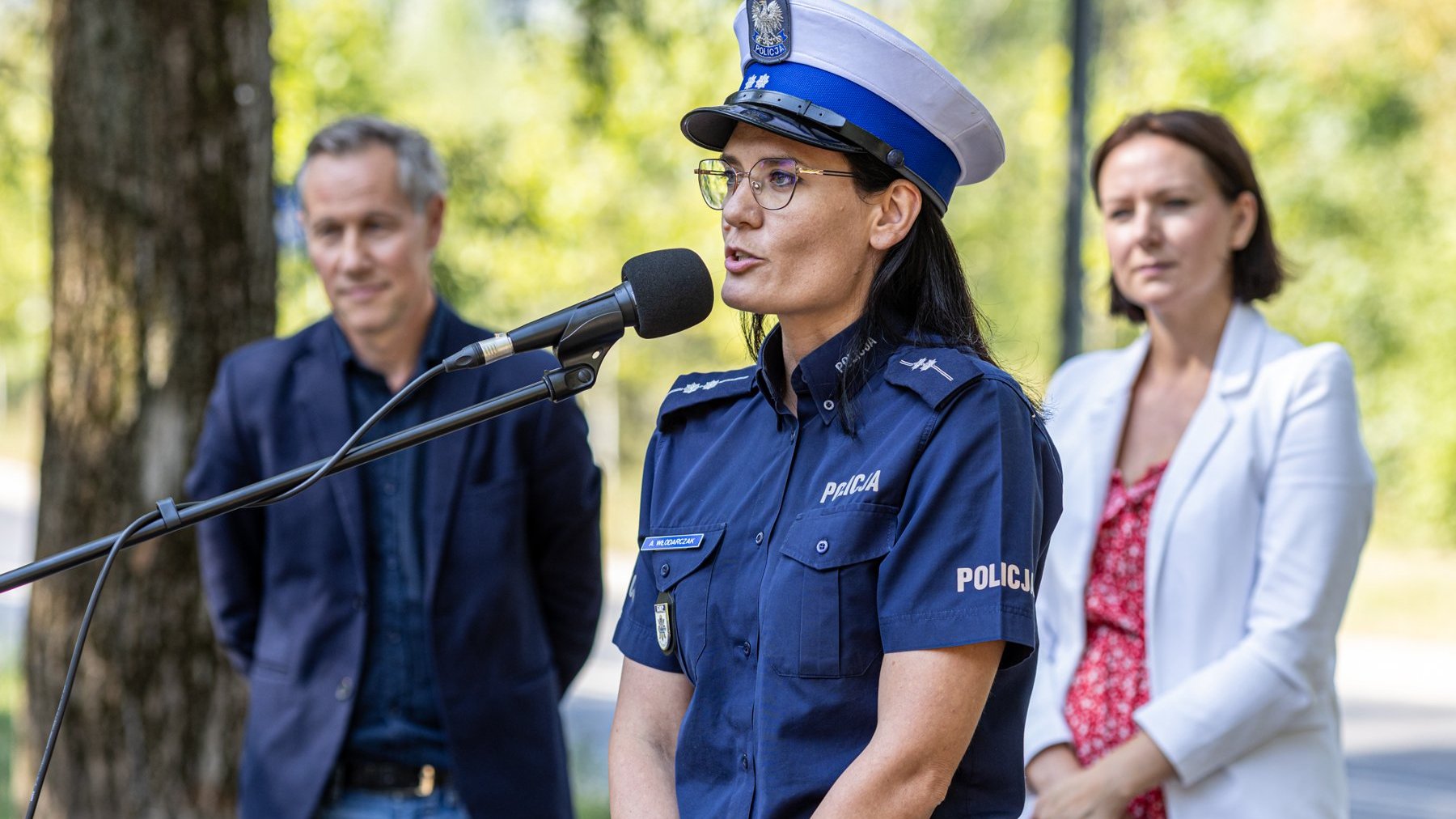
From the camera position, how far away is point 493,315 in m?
9.16

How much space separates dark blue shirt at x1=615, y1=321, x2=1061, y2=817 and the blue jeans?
3.72ft

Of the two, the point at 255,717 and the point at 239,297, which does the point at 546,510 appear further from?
the point at 239,297

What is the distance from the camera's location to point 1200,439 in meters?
3.02

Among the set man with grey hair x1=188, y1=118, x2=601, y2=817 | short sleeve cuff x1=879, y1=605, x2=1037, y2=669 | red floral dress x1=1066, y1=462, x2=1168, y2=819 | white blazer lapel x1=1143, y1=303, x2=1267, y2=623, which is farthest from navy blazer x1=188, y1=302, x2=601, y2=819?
short sleeve cuff x1=879, y1=605, x2=1037, y2=669

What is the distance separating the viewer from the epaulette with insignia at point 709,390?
229 centimetres

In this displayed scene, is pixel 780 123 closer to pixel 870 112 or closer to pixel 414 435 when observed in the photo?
pixel 870 112

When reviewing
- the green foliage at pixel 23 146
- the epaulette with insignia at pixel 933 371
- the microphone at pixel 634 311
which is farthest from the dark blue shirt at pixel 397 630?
the green foliage at pixel 23 146

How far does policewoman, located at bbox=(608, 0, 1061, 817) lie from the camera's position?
1894 mm

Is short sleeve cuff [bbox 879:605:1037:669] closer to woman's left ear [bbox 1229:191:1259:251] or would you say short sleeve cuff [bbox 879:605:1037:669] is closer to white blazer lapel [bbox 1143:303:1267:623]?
white blazer lapel [bbox 1143:303:1267:623]

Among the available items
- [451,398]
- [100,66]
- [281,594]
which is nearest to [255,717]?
[281,594]

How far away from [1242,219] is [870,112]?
1433 millimetres

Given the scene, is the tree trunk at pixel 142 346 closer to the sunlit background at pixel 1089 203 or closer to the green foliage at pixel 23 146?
the green foliage at pixel 23 146

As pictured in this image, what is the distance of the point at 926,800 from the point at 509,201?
6437 millimetres

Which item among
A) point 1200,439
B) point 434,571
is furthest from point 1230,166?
point 434,571
